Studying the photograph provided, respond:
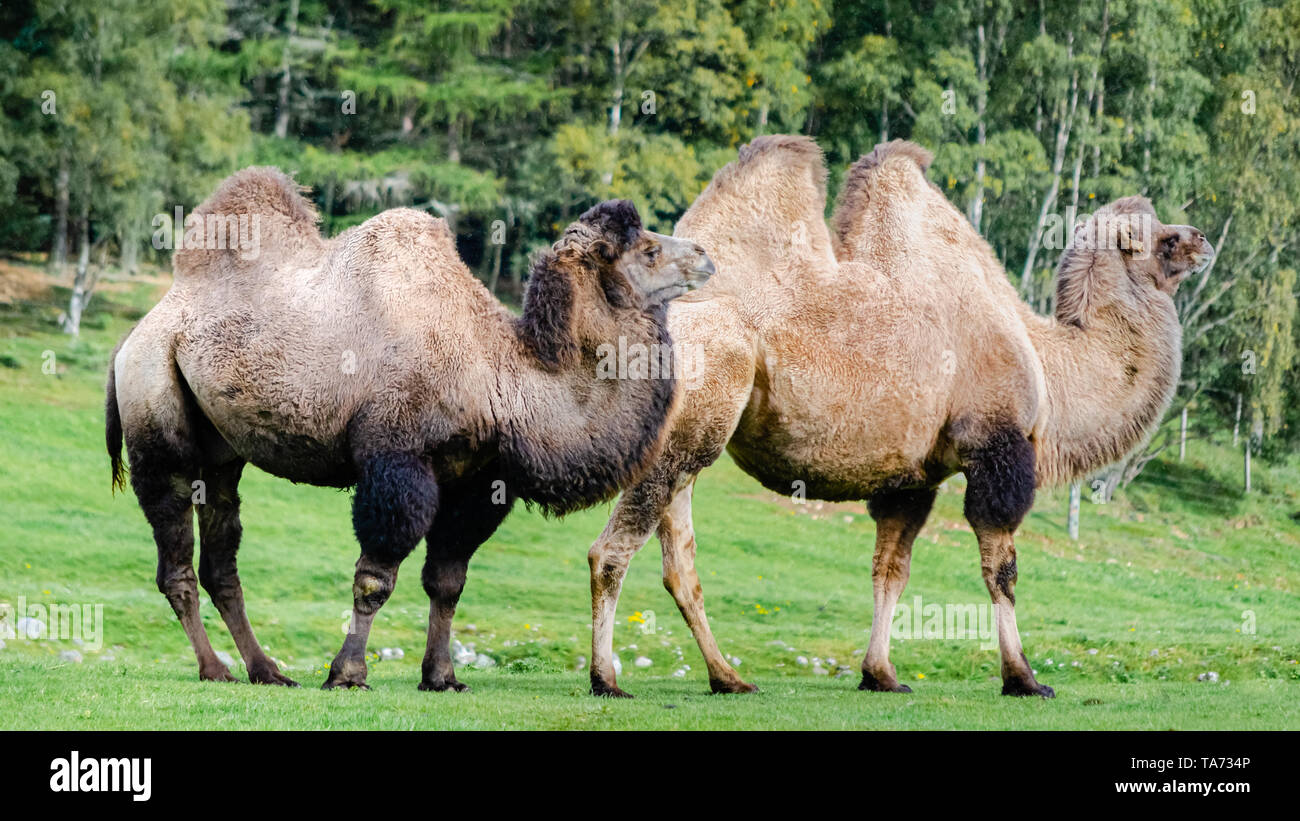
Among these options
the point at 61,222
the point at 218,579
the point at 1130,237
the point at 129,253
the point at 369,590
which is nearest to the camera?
the point at 369,590

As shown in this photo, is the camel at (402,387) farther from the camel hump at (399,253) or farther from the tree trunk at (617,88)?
the tree trunk at (617,88)

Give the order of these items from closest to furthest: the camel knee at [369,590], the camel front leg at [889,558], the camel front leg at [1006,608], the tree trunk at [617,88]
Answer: the camel knee at [369,590] → the camel front leg at [1006,608] → the camel front leg at [889,558] → the tree trunk at [617,88]

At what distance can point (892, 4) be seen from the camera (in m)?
38.8

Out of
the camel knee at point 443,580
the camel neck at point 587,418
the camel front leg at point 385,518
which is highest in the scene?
the camel neck at point 587,418

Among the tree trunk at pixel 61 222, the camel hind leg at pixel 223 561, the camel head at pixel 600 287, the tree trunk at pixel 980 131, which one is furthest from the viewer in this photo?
the tree trunk at pixel 61 222

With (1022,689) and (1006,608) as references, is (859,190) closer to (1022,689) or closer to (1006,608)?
(1006,608)

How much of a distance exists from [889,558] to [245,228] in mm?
5278

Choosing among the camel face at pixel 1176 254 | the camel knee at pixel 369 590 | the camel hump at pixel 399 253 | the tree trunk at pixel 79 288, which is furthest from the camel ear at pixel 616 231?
the tree trunk at pixel 79 288

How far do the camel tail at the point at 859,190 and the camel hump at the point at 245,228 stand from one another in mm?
3926

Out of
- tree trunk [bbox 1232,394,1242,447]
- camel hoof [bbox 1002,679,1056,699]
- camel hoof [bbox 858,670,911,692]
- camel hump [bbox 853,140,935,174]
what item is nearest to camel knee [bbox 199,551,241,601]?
camel hoof [bbox 858,670,911,692]

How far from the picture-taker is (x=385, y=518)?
30.2 feet

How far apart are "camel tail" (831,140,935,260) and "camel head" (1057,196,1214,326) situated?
1434mm

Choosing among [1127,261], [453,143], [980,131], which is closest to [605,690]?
[1127,261]

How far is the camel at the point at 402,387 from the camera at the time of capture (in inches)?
371
